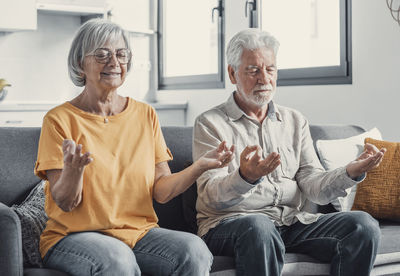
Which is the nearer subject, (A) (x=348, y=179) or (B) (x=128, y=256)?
(B) (x=128, y=256)

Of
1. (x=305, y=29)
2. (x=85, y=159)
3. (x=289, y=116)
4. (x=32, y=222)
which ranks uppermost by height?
(x=305, y=29)

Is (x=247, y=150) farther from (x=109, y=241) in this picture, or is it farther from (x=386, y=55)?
(x=386, y=55)

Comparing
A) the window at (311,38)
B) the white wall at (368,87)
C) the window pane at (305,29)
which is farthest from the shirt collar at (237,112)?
the window pane at (305,29)

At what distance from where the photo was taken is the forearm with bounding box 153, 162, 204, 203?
1860 mm

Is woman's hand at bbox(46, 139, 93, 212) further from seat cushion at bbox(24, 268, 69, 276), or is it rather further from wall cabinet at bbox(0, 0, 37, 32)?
wall cabinet at bbox(0, 0, 37, 32)

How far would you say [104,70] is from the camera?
1933mm

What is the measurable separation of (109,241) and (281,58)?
275 centimetres

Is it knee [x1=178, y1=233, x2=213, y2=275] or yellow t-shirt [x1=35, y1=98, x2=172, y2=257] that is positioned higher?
yellow t-shirt [x1=35, y1=98, x2=172, y2=257]

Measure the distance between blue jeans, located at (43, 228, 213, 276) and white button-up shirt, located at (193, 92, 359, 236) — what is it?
26 centimetres

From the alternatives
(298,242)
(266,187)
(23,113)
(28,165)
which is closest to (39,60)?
(23,113)

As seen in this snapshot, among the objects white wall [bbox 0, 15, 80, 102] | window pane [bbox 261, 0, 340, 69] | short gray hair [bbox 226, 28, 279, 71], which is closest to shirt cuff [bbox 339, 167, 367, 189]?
short gray hair [bbox 226, 28, 279, 71]

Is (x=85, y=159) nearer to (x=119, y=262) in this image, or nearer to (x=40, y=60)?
(x=119, y=262)

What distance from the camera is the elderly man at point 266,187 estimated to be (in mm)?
1904

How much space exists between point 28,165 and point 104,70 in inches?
19.4
